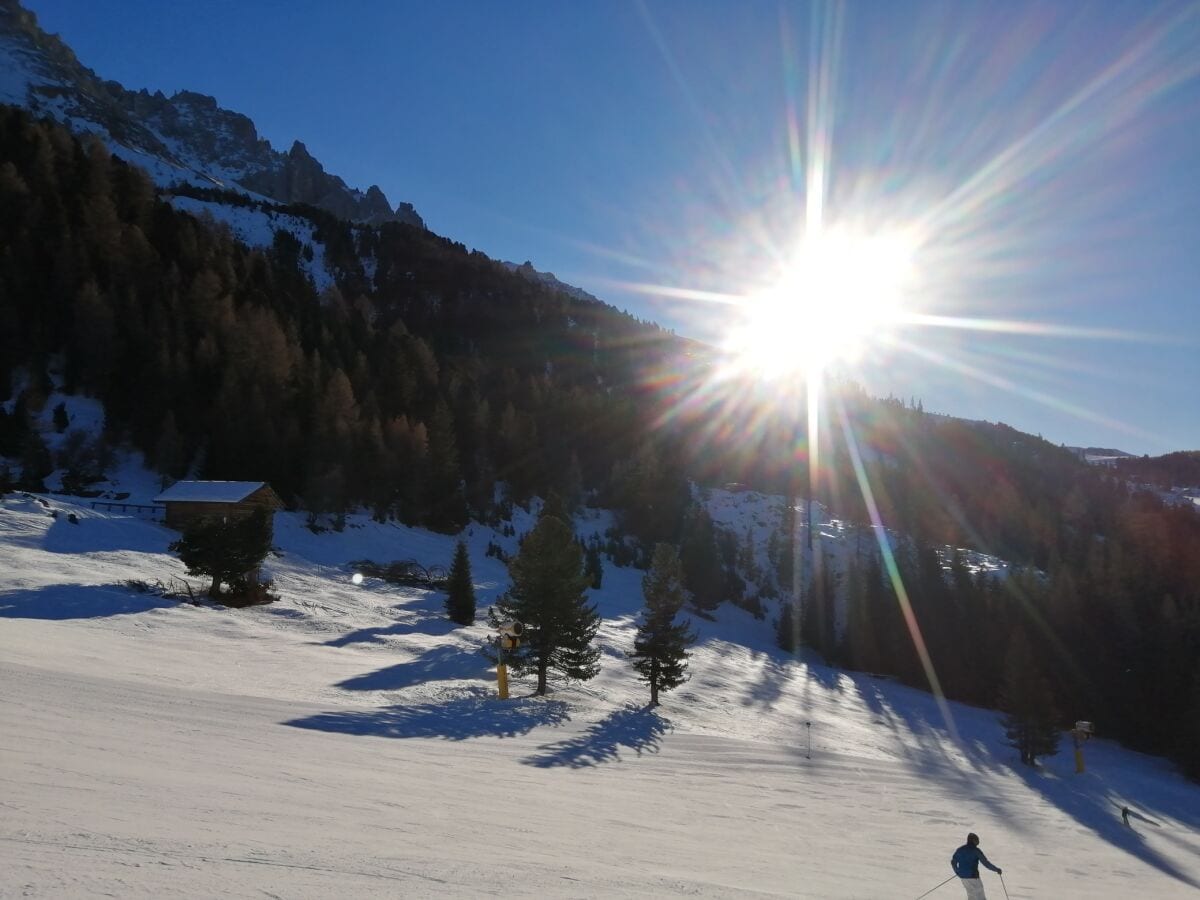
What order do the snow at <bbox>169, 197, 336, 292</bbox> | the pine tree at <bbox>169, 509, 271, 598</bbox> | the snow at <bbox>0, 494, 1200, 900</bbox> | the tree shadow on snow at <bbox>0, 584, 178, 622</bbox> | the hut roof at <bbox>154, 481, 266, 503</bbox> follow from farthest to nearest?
1. the snow at <bbox>169, 197, 336, 292</bbox>
2. the hut roof at <bbox>154, 481, 266, 503</bbox>
3. the pine tree at <bbox>169, 509, 271, 598</bbox>
4. the tree shadow on snow at <bbox>0, 584, 178, 622</bbox>
5. the snow at <bbox>0, 494, 1200, 900</bbox>

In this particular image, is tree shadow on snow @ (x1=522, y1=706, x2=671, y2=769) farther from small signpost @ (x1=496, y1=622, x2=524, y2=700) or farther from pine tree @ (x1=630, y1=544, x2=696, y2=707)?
small signpost @ (x1=496, y1=622, x2=524, y2=700)

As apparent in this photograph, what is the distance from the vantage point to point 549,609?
24125 mm

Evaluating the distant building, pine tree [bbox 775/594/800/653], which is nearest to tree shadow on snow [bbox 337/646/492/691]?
the distant building

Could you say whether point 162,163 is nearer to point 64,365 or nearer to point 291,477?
point 64,365

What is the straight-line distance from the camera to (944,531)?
110 meters

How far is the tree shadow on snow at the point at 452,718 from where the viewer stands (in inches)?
594

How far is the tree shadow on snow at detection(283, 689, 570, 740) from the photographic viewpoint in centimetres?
1508

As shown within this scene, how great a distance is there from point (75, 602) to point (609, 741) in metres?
18.1

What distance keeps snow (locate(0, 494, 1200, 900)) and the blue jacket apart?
108 cm

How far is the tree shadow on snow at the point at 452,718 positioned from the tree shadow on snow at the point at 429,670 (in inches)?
76.2

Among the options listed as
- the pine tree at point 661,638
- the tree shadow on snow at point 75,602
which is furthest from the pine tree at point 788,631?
the tree shadow on snow at point 75,602

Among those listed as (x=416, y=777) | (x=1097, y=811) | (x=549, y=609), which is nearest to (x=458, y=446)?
(x=549, y=609)

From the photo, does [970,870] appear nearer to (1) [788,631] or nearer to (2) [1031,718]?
(2) [1031,718]

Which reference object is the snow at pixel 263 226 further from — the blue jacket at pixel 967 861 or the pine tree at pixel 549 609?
the blue jacket at pixel 967 861
